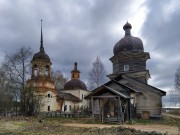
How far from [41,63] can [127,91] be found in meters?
18.0

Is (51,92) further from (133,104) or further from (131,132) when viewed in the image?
(131,132)

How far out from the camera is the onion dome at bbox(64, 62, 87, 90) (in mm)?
53281

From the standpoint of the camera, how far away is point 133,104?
27578 millimetres

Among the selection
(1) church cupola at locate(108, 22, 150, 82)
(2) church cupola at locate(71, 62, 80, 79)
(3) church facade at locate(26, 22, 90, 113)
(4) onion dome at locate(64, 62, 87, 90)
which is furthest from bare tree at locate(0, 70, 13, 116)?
(2) church cupola at locate(71, 62, 80, 79)

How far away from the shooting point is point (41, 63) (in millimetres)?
39750

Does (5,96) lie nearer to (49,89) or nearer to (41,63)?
(41,63)

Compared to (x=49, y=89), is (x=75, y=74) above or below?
above

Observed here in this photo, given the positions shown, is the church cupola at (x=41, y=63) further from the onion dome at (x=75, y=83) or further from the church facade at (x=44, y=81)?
the onion dome at (x=75, y=83)

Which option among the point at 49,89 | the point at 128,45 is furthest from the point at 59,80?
the point at 128,45

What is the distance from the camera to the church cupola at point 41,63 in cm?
3634

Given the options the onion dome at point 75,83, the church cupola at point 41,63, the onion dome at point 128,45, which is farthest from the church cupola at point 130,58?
the onion dome at point 75,83

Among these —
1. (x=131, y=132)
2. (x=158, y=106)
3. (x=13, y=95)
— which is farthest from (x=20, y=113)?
(x=131, y=132)

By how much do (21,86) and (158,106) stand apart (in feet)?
53.9

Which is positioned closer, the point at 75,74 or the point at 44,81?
the point at 44,81
